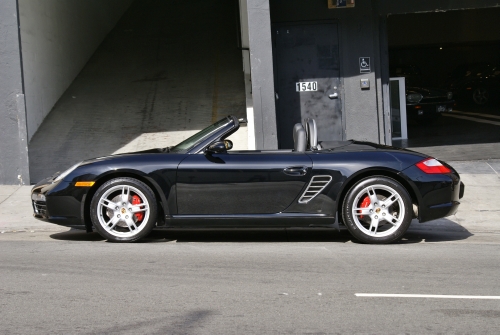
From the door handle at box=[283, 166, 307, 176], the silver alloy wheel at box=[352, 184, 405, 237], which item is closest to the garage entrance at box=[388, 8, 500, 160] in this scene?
the silver alloy wheel at box=[352, 184, 405, 237]

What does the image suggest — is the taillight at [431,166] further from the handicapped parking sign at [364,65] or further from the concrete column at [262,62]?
the handicapped parking sign at [364,65]

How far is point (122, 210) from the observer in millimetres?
7090

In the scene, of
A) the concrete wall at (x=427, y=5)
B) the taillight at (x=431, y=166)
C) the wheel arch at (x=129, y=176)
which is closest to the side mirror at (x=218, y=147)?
the wheel arch at (x=129, y=176)

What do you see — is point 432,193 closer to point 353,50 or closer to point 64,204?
point 64,204

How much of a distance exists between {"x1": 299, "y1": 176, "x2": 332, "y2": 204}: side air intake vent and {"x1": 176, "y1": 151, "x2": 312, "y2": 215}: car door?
6 centimetres

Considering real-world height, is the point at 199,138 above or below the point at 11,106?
below

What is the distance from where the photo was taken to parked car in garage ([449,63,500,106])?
2347 cm

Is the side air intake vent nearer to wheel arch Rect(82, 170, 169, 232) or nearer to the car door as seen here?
the car door

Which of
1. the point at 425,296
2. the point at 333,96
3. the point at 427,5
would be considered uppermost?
the point at 427,5

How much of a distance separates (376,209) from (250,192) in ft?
4.15

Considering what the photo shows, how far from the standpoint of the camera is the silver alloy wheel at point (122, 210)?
707 centimetres

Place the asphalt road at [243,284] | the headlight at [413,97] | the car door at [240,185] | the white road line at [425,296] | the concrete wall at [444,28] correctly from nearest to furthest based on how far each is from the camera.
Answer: the asphalt road at [243,284] < the white road line at [425,296] < the car door at [240,185] < the headlight at [413,97] < the concrete wall at [444,28]

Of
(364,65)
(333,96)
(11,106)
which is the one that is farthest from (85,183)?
(364,65)

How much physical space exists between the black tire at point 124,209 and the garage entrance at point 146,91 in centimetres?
463
